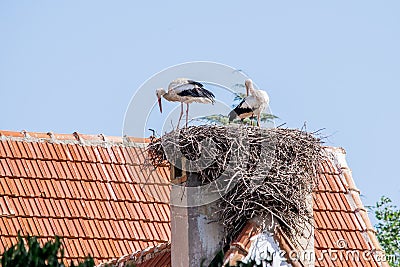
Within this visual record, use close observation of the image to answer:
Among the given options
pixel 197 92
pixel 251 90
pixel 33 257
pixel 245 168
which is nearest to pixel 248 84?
pixel 251 90

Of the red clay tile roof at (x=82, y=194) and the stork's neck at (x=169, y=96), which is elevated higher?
the red clay tile roof at (x=82, y=194)

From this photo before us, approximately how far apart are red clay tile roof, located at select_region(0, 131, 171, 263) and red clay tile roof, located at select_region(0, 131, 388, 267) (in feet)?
0.04

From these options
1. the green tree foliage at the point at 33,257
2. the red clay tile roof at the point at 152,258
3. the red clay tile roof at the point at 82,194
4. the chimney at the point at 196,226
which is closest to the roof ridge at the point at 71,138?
the red clay tile roof at the point at 82,194

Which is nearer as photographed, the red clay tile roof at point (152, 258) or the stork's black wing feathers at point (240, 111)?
the red clay tile roof at point (152, 258)

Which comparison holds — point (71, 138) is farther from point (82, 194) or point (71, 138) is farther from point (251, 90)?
point (251, 90)

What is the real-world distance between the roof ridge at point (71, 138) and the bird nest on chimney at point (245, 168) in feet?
13.1

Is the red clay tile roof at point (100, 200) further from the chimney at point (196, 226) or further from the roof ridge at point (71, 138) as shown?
the chimney at point (196, 226)

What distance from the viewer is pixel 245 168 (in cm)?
1242

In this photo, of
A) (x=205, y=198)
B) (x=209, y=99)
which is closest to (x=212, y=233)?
(x=205, y=198)

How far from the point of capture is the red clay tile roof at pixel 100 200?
15.2 meters

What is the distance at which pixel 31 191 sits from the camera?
15.7 m

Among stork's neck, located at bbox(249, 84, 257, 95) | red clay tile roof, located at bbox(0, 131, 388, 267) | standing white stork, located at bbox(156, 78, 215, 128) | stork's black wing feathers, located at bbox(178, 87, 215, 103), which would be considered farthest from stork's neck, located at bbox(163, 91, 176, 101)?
red clay tile roof, located at bbox(0, 131, 388, 267)

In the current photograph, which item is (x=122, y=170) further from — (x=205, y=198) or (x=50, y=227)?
(x=205, y=198)

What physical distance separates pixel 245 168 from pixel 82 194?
3.94 metres
